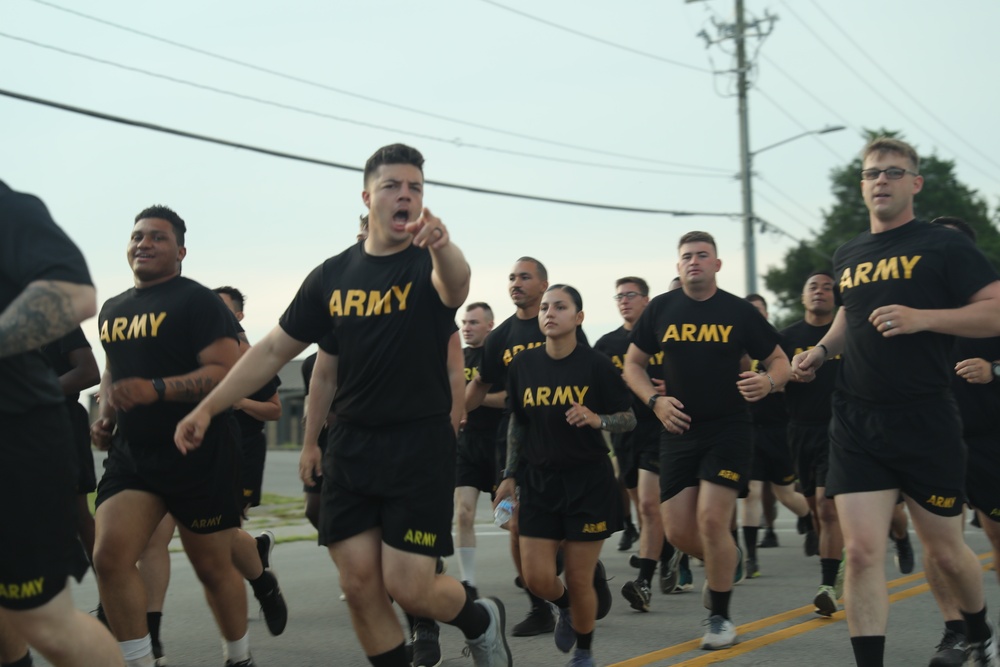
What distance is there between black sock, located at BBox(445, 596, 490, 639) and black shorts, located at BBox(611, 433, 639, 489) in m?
4.95

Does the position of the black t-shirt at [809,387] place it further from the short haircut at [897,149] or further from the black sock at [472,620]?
the black sock at [472,620]

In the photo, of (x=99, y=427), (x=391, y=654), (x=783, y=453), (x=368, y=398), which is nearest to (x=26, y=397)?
(x=368, y=398)

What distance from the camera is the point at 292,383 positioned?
61.0 metres

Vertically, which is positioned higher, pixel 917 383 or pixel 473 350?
pixel 473 350

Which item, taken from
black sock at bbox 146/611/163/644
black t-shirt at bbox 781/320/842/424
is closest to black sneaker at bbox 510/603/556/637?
black sock at bbox 146/611/163/644

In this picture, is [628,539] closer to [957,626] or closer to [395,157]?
[957,626]

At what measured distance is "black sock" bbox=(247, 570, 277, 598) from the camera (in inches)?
293

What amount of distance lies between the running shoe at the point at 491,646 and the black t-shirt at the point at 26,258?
97.0 inches

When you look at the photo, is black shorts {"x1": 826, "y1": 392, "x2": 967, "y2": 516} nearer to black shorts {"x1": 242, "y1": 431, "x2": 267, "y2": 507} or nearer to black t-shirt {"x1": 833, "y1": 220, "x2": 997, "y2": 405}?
black t-shirt {"x1": 833, "y1": 220, "x2": 997, "y2": 405}

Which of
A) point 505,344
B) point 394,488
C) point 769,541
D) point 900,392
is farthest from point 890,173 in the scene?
point 769,541

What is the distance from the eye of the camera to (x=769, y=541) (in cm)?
1261

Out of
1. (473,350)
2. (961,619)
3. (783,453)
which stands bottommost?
(961,619)

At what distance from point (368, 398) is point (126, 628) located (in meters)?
1.82

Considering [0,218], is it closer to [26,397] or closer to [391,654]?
[26,397]
